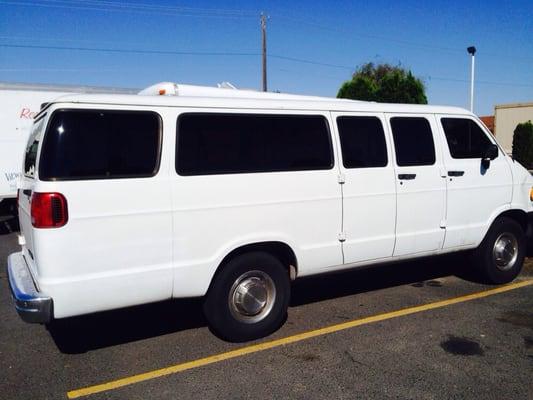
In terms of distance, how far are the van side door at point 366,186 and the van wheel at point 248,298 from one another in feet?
2.69

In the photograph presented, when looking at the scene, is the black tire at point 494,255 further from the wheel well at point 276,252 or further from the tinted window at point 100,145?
the tinted window at point 100,145

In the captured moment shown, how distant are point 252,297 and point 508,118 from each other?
3422 cm

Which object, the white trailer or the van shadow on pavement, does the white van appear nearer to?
the van shadow on pavement

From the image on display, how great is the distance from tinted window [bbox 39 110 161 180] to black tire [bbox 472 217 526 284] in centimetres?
426

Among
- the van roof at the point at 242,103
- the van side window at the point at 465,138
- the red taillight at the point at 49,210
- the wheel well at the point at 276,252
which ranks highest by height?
the van roof at the point at 242,103

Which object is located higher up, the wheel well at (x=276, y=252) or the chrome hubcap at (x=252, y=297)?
the wheel well at (x=276, y=252)

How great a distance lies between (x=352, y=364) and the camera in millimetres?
4184

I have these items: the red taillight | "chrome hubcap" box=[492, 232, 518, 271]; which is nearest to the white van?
the red taillight

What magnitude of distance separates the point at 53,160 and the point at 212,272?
61.8 inches

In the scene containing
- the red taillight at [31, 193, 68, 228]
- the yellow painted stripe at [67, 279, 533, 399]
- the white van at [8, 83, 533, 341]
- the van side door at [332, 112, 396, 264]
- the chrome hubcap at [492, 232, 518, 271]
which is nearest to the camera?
the red taillight at [31, 193, 68, 228]

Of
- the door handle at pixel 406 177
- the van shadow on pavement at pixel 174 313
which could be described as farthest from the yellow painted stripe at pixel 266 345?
the door handle at pixel 406 177

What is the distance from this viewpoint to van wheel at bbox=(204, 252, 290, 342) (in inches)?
176

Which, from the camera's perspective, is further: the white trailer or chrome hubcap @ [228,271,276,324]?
the white trailer

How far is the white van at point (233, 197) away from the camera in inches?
149
